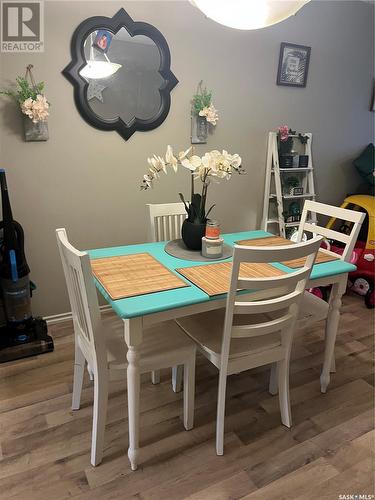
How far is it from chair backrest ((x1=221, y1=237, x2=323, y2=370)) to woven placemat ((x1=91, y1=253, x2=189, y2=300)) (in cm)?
27

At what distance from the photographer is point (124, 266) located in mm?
1778

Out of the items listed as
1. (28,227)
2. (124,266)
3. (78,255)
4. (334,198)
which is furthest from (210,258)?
(334,198)

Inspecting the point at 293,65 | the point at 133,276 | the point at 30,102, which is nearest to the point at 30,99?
the point at 30,102

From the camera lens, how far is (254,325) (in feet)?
5.16

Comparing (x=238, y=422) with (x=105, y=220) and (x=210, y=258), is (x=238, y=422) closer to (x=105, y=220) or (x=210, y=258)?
(x=210, y=258)

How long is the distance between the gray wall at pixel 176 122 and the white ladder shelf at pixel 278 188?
0.07 metres

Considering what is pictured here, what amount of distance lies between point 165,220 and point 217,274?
73 cm

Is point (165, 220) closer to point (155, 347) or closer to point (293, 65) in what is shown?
point (155, 347)

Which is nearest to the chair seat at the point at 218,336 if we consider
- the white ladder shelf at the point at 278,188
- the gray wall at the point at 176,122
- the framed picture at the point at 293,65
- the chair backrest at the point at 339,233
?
the chair backrest at the point at 339,233

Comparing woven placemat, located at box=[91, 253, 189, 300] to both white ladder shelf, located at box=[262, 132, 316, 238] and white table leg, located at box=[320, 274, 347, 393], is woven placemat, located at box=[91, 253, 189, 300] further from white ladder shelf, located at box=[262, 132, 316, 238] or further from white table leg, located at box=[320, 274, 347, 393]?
white ladder shelf, located at box=[262, 132, 316, 238]

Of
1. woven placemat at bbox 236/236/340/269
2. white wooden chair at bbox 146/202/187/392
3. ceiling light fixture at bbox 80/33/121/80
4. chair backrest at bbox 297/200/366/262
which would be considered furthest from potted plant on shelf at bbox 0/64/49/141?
chair backrest at bbox 297/200/366/262

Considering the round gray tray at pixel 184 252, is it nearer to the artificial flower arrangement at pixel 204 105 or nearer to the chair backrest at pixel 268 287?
the chair backrest at pixel 268 287

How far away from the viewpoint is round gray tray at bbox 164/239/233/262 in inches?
74.6

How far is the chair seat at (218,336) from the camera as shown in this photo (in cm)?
164
